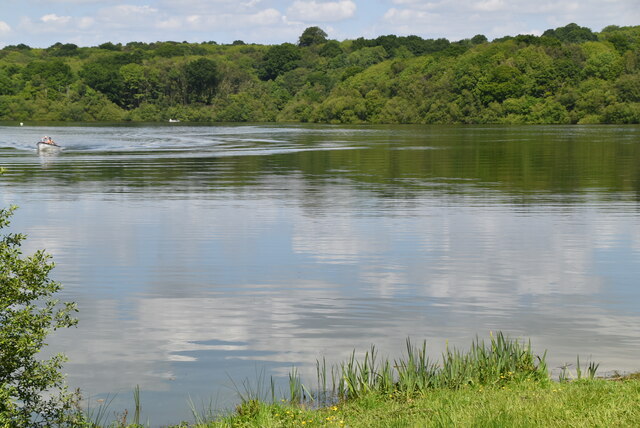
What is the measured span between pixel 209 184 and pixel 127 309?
30181 mm

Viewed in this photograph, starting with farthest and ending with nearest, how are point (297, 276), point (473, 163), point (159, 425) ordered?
point (473, 163), point (297, 276), point (159, 425)

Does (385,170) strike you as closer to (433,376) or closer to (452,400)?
(433,376)

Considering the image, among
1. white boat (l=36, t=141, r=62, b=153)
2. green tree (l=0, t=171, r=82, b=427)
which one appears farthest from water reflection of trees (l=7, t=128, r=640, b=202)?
green tree (l=0, t=171, r=82, b=427)

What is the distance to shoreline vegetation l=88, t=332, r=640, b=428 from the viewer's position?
10.4 meters

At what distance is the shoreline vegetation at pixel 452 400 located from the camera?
34.2ft

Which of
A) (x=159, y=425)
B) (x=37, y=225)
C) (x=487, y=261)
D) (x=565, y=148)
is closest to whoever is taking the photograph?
(x=159, y=425)

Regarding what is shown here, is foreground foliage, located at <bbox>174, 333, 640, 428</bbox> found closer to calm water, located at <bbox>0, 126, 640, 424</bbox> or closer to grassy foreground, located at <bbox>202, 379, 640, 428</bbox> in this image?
grassy foreground, located at <bbox>202, 379, 640, 428</bbox>

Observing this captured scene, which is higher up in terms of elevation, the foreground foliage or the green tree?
the green tree

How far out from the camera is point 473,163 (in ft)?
218

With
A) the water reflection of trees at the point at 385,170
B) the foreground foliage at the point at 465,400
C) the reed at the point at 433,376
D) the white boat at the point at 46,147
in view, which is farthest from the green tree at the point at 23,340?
Result: the white boat at the point at 46,147

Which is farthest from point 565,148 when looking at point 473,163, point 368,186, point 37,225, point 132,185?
point 37,225

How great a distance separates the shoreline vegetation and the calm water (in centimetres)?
119

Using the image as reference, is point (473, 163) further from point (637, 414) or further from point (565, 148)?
point (637, 414)

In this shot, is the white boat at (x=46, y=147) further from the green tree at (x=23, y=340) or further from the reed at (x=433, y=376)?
the green tree at (x=23, y=340)
